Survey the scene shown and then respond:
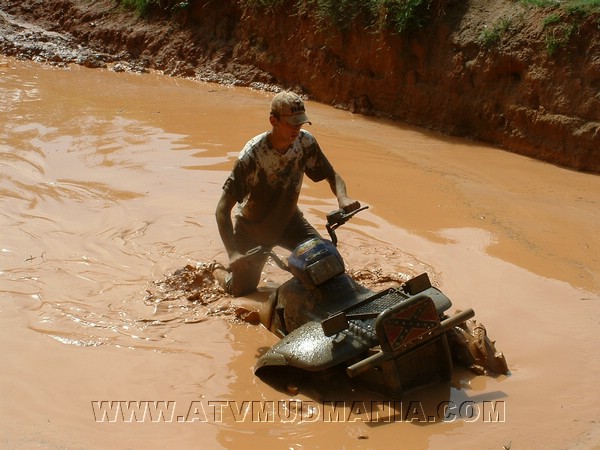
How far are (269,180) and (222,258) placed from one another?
0.99m

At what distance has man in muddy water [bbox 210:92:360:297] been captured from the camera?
4.45 meters

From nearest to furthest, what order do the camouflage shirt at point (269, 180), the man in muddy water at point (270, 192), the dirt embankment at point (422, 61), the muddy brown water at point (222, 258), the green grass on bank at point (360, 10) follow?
1. the muddy brown water at point (222, 258)
2. the man in muddy water at point (270, 192)
3. the camouflage shirt at point (269, 180)
4. the dirt embankment at point (422, 61)
5. the green grass on bank at point (360, 10)

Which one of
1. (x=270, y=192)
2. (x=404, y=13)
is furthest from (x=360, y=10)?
(x=270, y=192)

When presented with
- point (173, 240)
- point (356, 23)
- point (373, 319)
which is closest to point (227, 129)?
point (356, 23)

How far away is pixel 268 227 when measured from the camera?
4910mm

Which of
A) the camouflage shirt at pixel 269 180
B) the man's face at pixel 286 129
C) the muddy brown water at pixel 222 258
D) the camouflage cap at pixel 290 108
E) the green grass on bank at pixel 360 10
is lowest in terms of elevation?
the muddy brown water at pixel 222 258

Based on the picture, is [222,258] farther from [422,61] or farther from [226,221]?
[422,61]

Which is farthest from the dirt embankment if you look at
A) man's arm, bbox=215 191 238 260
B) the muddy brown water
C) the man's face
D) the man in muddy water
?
man's arm, bbox=215 191 238 260

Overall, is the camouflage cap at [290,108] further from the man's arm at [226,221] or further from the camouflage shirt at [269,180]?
the man's arm at [226,221]

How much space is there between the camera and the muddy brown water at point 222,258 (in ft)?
11.7

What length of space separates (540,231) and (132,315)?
3.21m

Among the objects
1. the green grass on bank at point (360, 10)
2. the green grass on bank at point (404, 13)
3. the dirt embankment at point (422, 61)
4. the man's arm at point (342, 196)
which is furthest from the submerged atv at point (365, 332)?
the green grass on bank at point (360, 10)

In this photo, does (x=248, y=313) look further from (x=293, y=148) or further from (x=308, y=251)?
(x=293, y=148)

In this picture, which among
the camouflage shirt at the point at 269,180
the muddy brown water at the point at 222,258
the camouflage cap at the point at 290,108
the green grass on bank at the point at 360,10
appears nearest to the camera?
the muddy brown water at the point at 222,258
